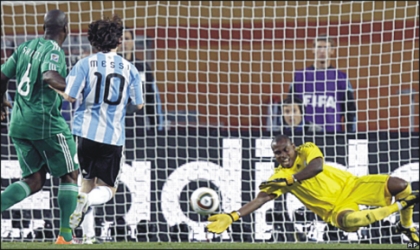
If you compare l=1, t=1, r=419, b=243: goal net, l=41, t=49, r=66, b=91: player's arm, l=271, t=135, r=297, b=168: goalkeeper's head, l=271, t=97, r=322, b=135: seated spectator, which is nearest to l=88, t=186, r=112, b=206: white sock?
l=41, t=49, r=66, b=91: player's arm

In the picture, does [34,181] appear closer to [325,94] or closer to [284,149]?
[284,149]

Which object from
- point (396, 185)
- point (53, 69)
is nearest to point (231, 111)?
point (396, 185)

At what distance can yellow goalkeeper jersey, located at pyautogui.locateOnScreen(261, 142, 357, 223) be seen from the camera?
842cm

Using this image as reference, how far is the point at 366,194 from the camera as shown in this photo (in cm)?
852

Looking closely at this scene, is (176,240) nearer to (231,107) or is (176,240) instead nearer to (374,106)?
(231,107)

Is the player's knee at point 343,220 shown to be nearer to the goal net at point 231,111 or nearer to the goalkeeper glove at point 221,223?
the goalkeeper glove at point 221,223

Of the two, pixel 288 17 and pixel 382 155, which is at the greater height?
pixel 288 17

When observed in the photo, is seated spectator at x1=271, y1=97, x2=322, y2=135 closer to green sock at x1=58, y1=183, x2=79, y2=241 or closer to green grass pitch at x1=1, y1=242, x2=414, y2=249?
green grass pitch at x1=1, y1=242, x2=414, y2=249

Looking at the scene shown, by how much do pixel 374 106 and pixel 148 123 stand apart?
293cm

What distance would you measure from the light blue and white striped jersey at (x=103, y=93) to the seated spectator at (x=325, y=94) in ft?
10.1

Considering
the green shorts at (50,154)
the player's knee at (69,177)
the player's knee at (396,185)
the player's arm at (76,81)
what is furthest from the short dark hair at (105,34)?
the player's knee at (396,185)

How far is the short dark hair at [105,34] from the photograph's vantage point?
306 inches

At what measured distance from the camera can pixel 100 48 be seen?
25.6 ft

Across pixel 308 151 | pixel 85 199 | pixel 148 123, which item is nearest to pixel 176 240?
pixel 148 123
